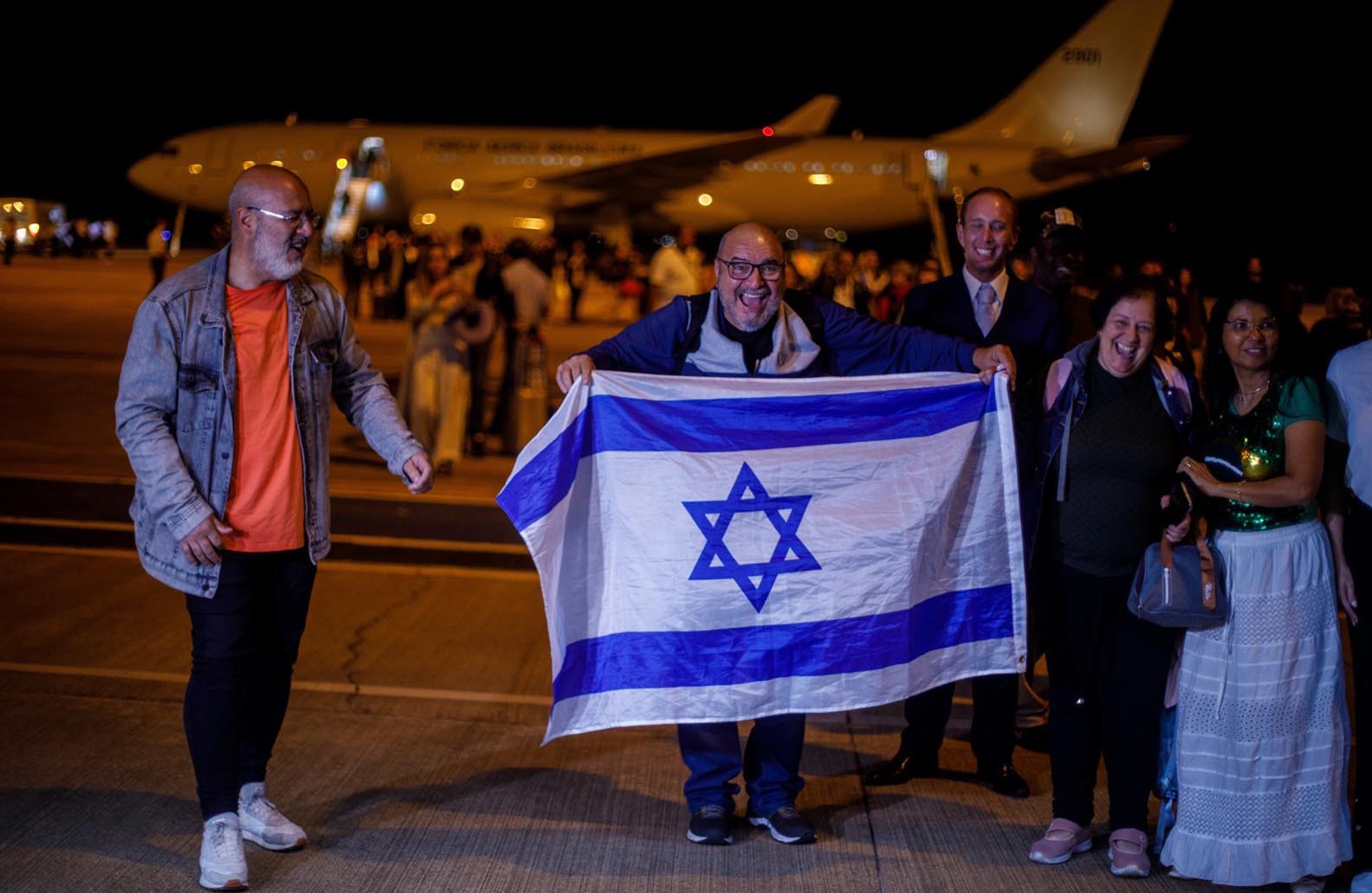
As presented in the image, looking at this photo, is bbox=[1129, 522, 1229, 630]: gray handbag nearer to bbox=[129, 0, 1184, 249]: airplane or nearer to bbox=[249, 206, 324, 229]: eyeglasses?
bbox=[249, 206, 324, 229]: eyeglasses

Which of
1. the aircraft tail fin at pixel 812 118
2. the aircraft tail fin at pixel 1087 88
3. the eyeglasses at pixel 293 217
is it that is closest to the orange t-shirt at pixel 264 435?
the eyeglasses at pixel 293 217

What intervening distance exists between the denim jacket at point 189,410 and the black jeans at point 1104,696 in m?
2.44

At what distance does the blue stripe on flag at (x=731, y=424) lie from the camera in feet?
14.8

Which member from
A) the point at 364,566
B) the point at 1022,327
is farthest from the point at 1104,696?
the point at 364,566

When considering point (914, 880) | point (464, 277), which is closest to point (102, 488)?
point (464, 277)

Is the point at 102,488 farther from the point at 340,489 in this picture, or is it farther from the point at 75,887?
the point at 75,887

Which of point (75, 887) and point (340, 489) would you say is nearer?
point (75, 887)

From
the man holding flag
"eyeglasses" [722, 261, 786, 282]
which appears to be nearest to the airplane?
the man holding flag

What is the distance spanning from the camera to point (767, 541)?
15.2 feet

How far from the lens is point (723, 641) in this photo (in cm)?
460

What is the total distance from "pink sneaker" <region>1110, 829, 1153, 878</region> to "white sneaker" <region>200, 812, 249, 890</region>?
268 centimetres

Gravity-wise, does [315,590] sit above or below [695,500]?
below

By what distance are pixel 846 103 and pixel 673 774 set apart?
65687 millimetres

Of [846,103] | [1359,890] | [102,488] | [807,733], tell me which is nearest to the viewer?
[1359,890]
